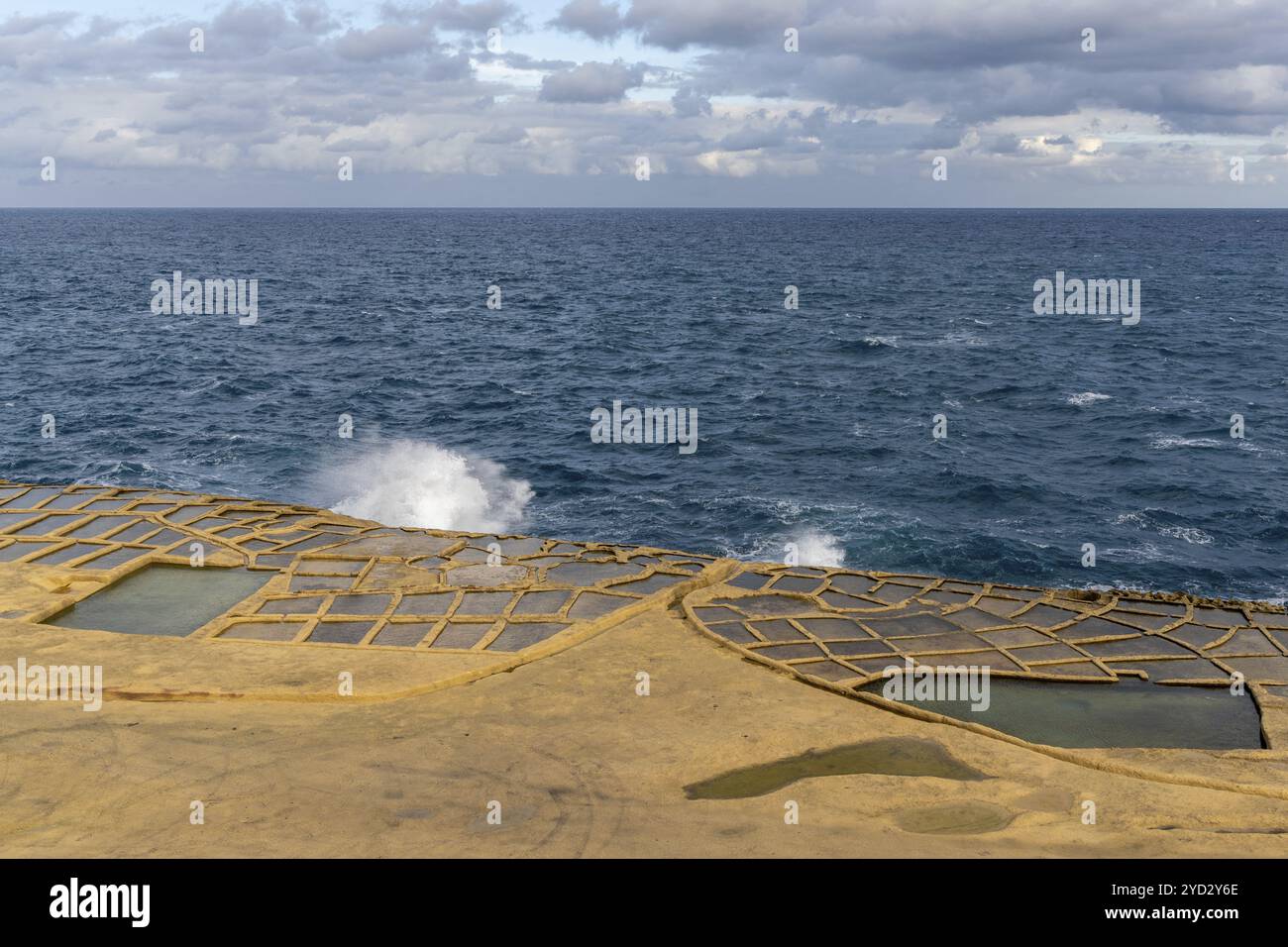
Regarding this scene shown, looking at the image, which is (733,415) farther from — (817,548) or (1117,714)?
(1117,714)

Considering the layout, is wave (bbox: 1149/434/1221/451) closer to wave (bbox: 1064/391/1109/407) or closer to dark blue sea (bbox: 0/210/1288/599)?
dark blue sea (bbox: 0/210/1288/599)

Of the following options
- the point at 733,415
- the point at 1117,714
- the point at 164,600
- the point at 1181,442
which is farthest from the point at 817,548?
the point at 1181,442

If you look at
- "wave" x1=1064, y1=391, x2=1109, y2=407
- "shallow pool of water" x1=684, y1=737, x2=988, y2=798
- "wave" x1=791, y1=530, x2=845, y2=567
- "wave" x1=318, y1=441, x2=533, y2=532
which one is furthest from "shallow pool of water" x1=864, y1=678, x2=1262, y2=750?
"wave" x1=1064, y1=391, x2=1109, y2=407

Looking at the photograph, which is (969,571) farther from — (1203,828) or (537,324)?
(537,324)

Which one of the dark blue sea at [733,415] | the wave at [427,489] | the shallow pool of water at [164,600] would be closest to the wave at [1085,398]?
the dark blue sea at [733,415]

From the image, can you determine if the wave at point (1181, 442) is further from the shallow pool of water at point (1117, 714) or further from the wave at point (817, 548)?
the shallow pool of water at point (1117, 714)
